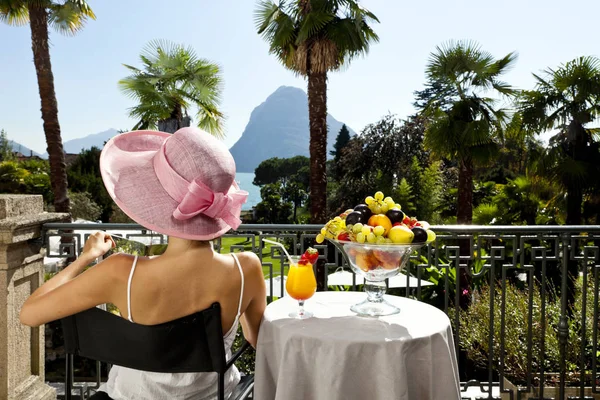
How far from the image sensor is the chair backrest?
4.58 ft

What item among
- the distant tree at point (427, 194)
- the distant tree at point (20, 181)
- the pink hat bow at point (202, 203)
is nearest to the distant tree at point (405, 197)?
the distant tree at point (427, 194)

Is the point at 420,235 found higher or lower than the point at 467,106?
lower

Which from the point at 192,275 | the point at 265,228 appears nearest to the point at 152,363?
the point at 192,275

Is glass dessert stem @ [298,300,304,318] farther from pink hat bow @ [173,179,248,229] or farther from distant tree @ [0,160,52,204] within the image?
distant tree @ [0,160,52,204]

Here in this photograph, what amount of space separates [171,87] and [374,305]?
45.2 feet

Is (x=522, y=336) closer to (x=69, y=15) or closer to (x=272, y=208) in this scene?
(x=69, y=15)

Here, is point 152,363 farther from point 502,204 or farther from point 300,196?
point 300,196

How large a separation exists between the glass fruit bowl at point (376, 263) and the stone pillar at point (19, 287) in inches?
72.6

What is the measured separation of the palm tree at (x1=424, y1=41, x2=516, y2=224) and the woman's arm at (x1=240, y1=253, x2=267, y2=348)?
11.7 m

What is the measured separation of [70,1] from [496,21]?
46.6 meters

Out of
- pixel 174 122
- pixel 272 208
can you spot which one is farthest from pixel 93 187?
pixel 174 122

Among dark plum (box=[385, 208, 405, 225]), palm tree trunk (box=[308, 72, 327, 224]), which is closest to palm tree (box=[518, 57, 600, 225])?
palm tree trunk (box=[308, 72, 327, 224])

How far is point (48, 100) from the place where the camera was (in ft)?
41.4

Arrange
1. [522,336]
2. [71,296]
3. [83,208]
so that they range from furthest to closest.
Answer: [83,208] → [522,336] → [71,296]
